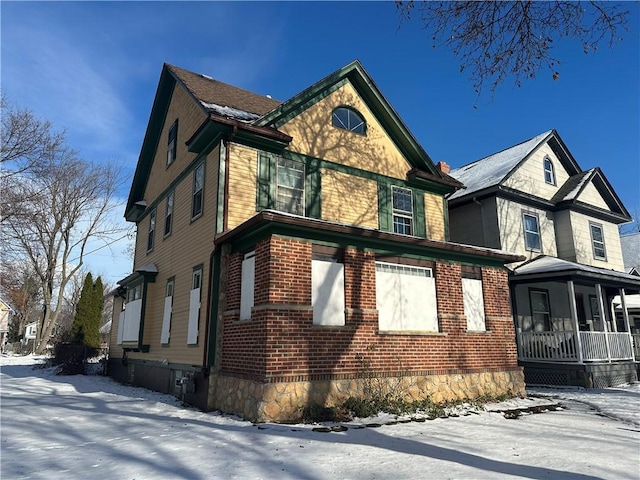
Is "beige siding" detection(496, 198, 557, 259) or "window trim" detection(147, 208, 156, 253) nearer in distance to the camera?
"window trim" detection(147, 208, 156, 253)

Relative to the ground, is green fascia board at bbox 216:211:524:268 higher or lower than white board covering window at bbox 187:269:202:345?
higher

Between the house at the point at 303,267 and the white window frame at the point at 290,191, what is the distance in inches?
2.0

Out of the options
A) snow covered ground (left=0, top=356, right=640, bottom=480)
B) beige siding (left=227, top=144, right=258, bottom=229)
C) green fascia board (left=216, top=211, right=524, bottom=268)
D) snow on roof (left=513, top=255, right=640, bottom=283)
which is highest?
beige siding (left=227, top=144, right=258, bottom=229)

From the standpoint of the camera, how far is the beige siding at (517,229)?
1786 cm

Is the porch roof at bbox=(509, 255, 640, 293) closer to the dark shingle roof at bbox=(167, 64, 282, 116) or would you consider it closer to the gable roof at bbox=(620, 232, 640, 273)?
the dark shingle roof at bbox=(167, 64, 282, 116)

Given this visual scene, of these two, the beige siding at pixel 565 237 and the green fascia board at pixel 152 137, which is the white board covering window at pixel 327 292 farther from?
the beige siding at pixel 565 237

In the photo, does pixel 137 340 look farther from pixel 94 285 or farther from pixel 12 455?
pixel 94 285

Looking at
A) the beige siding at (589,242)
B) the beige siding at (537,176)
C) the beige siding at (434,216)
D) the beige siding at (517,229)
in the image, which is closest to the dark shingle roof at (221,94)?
the beige siding at (434,216)

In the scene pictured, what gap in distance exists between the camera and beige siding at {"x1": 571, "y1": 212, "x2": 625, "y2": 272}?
1988 cm

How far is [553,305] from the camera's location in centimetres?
1839

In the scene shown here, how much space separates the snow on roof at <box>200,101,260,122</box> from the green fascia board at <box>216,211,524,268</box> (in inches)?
133

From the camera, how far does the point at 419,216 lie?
14.8 metres

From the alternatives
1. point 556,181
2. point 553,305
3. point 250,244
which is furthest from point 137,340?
point 556,181

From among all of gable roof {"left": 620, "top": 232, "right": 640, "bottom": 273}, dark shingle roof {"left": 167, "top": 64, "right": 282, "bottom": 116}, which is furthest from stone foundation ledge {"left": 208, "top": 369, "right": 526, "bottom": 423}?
gable roof {"left": 620, "top": 232, "right": 640, "bottom": 273}
